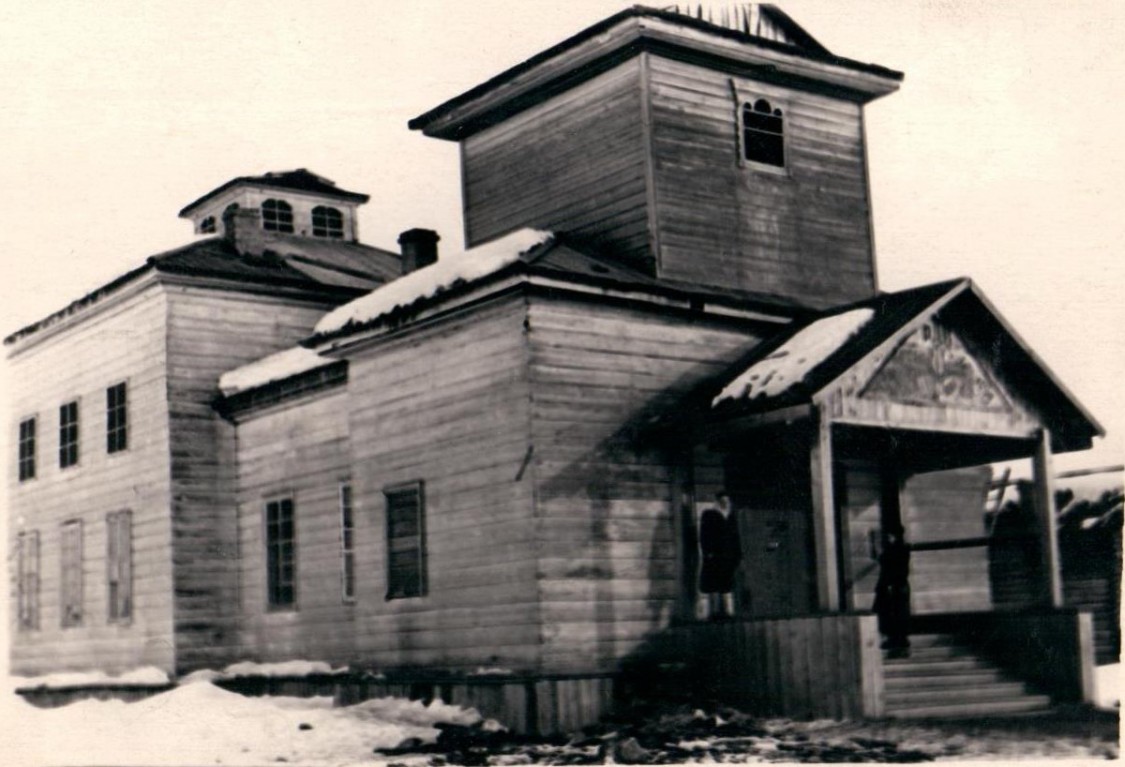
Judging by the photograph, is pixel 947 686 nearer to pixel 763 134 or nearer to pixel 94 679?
pixel 763 134

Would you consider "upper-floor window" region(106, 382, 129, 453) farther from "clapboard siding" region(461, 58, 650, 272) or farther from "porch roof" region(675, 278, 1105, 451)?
"porch roof" region(675, 278, 1105, 451)

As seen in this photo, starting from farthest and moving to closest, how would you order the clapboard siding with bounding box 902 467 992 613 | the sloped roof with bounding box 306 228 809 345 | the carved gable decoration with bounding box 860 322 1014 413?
1. the clapboard siding with bounding box 902 467 992 613
2. the sloped roof with bounding box 306 228 809 345
3. the carved gable decoration with bounding box 860 322 1014 413

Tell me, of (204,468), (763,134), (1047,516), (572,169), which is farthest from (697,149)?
(204,468)

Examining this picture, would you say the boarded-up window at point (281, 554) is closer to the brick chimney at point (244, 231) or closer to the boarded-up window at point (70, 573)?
the boarded-up window at point (70, 573)

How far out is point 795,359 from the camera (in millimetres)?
18172

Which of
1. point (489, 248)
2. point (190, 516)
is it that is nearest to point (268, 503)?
point (190, 516)

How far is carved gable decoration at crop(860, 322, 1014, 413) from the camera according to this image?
57.6 feet

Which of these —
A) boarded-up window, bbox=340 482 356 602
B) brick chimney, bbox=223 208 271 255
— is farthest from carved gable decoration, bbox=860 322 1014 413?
brick chimney, bbox=223 208 271 255

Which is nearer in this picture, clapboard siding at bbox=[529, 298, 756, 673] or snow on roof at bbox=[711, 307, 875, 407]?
snow on roof at bbox=[711, 307, 875, 407]

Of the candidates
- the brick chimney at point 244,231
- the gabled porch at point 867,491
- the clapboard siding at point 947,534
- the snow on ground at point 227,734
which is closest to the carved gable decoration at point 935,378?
the gabled porch at point 867,491

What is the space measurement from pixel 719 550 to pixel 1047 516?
3773 millimetres

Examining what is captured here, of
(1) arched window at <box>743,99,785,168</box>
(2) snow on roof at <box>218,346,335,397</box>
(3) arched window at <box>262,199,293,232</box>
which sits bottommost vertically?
(2) snow on roof at <box>218,346,335,397</box>

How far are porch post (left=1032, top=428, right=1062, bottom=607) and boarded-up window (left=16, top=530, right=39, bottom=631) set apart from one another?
55.8 feet

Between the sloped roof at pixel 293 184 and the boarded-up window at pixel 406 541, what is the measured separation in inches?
489
